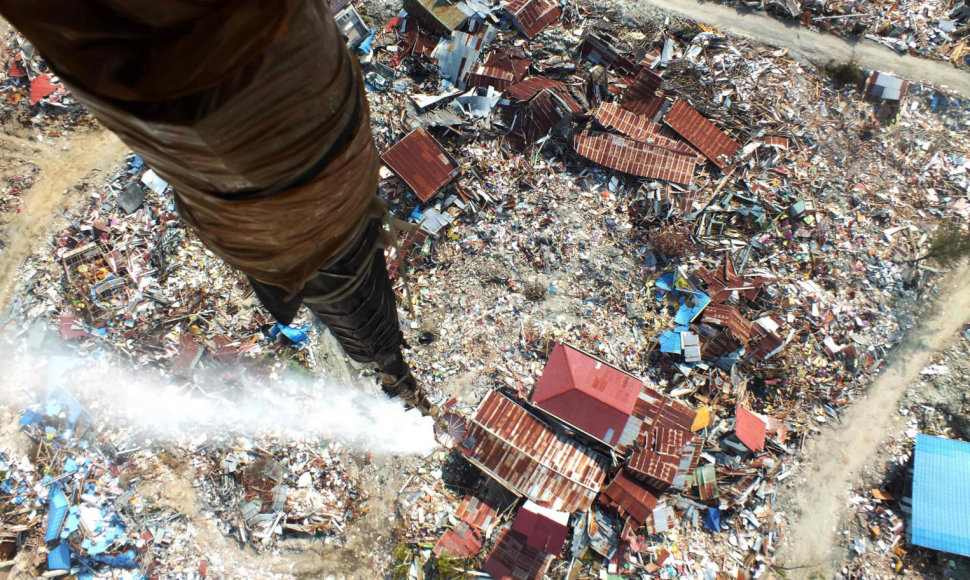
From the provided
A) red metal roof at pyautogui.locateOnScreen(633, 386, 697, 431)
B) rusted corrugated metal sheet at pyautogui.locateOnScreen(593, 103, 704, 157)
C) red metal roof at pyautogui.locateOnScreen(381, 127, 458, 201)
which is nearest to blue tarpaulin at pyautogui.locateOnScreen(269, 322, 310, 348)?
red metal roof at pyautogui.locateOnScreen(381, 127, 458, 201)

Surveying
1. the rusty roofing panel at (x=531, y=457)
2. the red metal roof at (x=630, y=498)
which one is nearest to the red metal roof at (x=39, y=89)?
the rusty roofing panel at (x=531, y=457)

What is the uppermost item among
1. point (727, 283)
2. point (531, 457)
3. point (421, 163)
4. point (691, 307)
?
point (727, 283)

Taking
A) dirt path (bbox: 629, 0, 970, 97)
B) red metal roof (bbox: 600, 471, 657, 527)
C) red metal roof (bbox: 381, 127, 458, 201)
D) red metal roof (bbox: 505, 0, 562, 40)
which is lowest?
red metal roof (bbox: 600, 471, 657, 527)

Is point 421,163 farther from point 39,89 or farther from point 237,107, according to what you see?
point 237,107

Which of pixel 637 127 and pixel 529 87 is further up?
pixel 637 127

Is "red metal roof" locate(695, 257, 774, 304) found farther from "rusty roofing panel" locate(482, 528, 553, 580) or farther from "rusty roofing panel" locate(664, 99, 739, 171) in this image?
"rusty roofing panel" locate(482, 528, 553, 580)

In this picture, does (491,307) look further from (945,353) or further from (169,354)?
(945,353)

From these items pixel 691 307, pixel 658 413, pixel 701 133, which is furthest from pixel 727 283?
pixel 701 133
